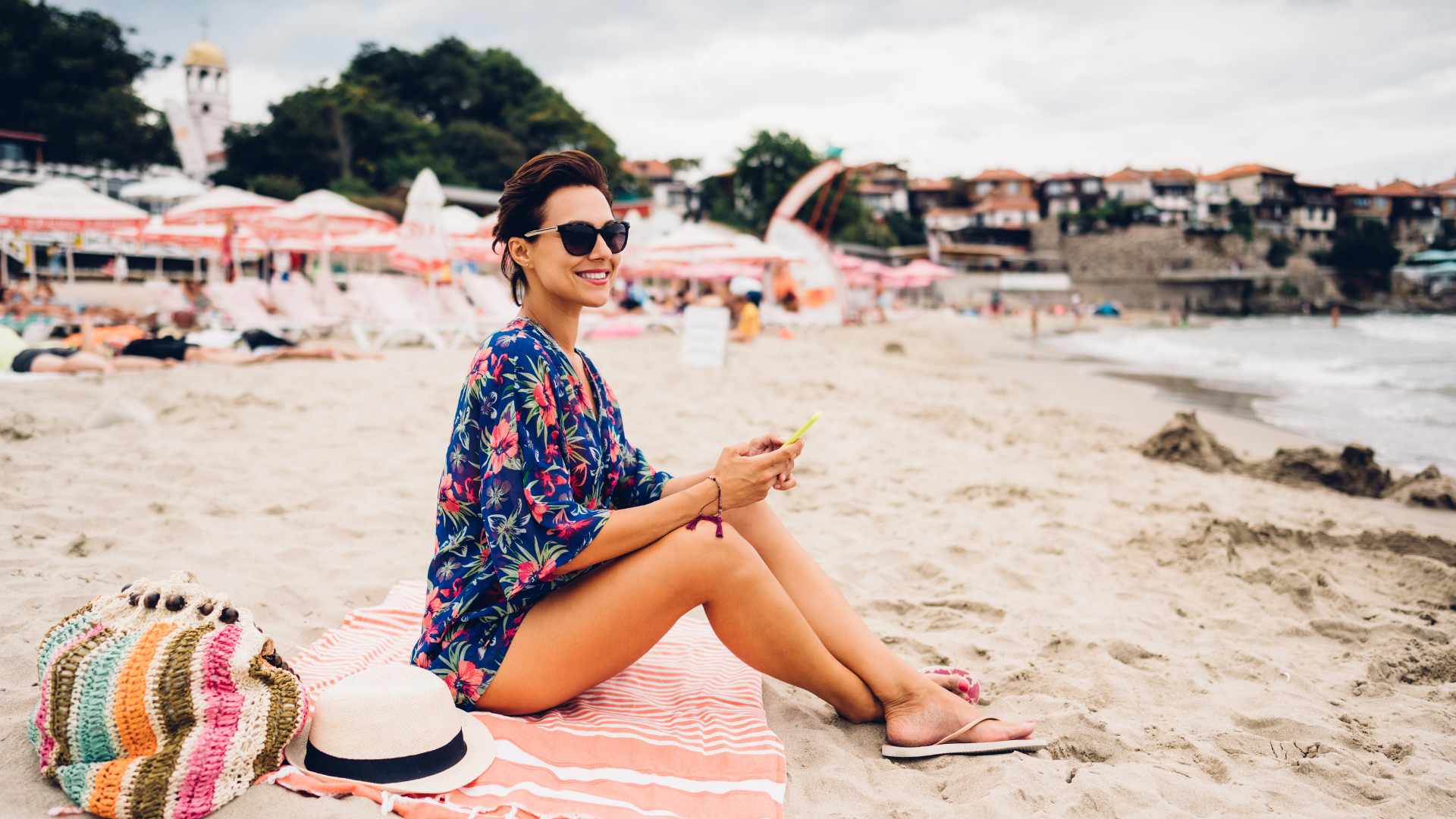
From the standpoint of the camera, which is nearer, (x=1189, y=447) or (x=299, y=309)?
(x=1189, y=447)

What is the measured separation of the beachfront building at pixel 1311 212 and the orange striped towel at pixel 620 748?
75.4 m

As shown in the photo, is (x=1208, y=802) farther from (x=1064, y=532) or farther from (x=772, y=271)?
(x=772, y=271)

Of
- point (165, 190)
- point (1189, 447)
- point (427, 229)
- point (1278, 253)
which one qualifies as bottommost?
point (1189, 447)

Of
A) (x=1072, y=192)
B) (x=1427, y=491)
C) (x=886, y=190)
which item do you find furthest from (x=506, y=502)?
(x=1072, y=192)

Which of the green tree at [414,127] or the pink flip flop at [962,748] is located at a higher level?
the green tree at [414,127]

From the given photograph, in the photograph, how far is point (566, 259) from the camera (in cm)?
176

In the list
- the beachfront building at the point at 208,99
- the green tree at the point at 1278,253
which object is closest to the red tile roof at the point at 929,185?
the green tree at the point at 1278,253

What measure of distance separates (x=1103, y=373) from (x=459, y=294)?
35.1 feet

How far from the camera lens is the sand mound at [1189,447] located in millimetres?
5281

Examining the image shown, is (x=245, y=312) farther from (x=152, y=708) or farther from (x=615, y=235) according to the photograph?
(x=152, y=708)

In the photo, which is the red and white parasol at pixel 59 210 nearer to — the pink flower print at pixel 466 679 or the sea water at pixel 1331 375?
the pink flower print at pixel 466 679

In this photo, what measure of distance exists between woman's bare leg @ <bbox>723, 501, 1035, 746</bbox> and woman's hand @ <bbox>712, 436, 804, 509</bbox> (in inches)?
5.4

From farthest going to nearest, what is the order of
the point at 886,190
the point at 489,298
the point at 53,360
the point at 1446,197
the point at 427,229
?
the point at 886,190
the point at 1446,197
the point at 489,298
the point at 427,229
the point at 53,360

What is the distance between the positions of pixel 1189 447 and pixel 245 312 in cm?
1093
